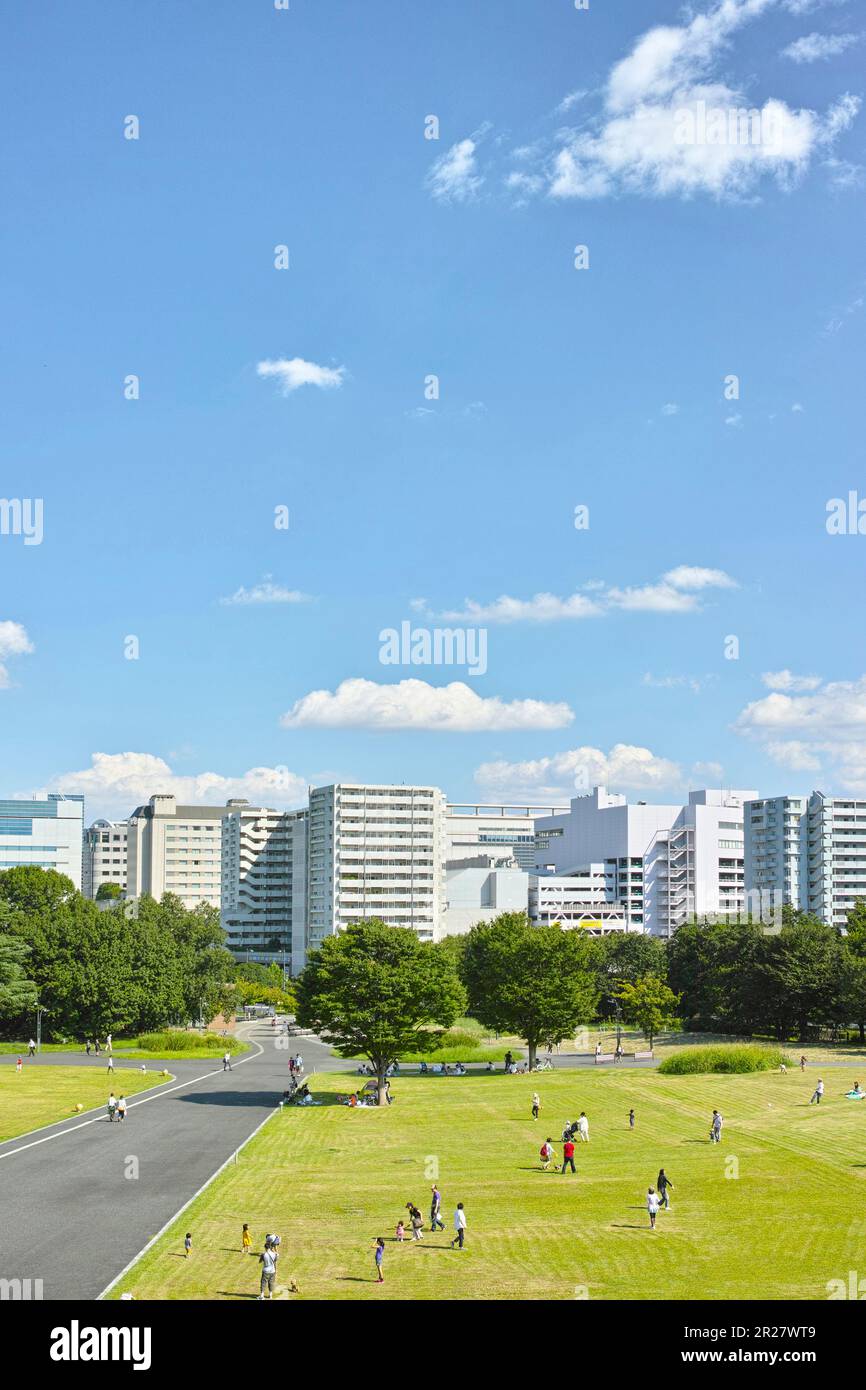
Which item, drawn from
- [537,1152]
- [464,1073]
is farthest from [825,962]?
[537,1152]

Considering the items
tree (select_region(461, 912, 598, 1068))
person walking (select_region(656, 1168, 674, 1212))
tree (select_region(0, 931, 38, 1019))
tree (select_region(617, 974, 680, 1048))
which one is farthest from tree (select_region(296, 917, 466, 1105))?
tree (select_region(0, 931, 38, 1019))

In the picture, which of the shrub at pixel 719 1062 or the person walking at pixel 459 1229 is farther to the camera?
the shrub at pixel 719 1062

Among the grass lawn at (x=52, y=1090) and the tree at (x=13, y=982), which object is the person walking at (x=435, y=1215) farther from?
the tree at (x=13, y=982)

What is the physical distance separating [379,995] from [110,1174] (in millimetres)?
27618

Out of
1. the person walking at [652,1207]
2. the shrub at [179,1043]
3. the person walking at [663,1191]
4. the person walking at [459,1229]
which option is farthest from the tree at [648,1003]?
the person walking at [459,1229]

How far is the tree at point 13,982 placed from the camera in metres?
109

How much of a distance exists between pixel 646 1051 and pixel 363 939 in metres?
37.9

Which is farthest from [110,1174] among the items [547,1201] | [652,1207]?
[652,1207]

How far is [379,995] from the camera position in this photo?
3263 inches

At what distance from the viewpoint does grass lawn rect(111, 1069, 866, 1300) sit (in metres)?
39.0

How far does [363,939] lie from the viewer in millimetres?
86625

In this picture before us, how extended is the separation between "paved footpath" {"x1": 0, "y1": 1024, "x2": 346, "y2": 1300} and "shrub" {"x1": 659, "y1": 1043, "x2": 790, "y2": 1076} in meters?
29.6

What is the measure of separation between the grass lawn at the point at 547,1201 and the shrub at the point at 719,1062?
310 inches

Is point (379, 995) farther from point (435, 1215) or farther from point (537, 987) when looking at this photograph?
point (435, 1215)
